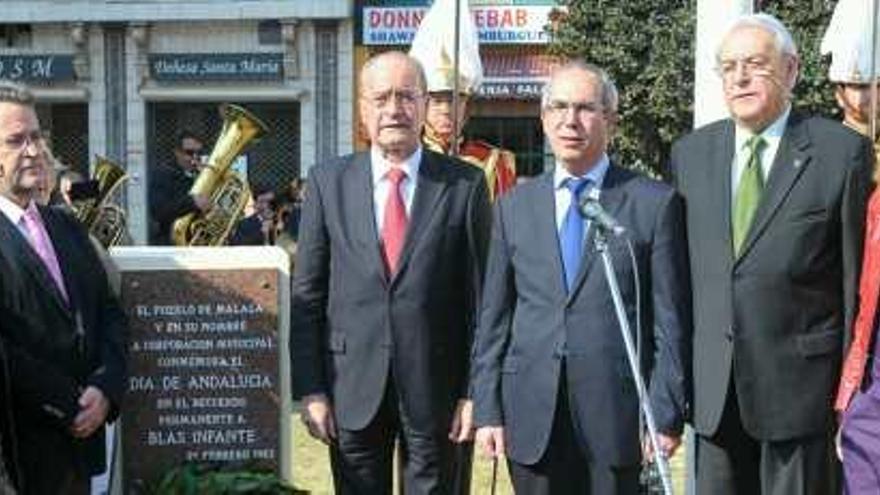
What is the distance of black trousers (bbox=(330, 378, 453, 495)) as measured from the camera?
4.60 metres

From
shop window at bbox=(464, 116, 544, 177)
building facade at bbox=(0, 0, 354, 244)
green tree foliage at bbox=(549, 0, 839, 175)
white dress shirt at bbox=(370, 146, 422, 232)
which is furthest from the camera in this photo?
building facade at bbox=(0, 0, 354, 244)

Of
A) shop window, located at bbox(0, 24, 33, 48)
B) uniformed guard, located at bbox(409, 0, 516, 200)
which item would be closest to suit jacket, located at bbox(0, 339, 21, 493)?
uniformed guard, located at bbox(409, 0, 516, 200)

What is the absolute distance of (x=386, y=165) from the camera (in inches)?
184

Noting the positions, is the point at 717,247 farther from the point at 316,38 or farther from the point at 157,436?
the point at 316,38

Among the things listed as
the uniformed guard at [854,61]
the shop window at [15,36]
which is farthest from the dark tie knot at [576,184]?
the shop window at [15,36]

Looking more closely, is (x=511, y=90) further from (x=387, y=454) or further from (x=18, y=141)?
(x=18, y=141)

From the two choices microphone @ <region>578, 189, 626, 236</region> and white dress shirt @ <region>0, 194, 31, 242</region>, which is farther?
white dress shirt @ <region>0, 194, 31, 242</region>

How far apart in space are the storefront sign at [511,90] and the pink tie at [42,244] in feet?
63.9

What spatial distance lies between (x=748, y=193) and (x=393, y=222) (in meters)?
1.13

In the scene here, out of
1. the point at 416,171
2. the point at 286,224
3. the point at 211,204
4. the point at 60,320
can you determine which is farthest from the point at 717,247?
the point at 286,224

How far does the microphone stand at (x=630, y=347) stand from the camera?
3.62 meters

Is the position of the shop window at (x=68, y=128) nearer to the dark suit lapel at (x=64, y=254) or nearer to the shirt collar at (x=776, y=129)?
the dark suit lapel at (x=64, y=254)

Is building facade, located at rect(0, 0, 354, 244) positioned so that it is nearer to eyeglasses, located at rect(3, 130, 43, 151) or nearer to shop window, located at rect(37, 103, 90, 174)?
shop window, located at rect(37, 103, 90, 174)

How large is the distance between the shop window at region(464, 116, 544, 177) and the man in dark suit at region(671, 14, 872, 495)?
62.6 feet
